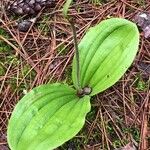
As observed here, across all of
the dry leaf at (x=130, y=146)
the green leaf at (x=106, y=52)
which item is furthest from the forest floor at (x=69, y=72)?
the green leaf at (x=106, y=52)

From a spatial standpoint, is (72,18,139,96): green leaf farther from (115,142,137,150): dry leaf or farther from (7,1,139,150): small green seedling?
(115,142,137,150): dry leaf

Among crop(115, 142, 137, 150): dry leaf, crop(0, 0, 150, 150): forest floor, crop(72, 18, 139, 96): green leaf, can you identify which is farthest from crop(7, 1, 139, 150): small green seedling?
crop(115, 142, 137, 150): dry leaf

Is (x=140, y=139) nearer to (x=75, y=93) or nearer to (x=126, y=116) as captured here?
(x=126, y=116)

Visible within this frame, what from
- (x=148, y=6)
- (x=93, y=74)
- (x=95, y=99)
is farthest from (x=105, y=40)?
(x=148, y=6)

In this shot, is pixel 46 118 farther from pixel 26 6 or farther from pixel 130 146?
pixel 26 6

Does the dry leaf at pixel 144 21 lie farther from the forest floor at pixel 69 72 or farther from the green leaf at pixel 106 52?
the green leaf at pixel 106 52

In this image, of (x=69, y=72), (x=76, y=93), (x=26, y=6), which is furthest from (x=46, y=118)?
(x=26, y=6)

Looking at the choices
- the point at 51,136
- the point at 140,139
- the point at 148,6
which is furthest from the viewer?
the point at 148,6
